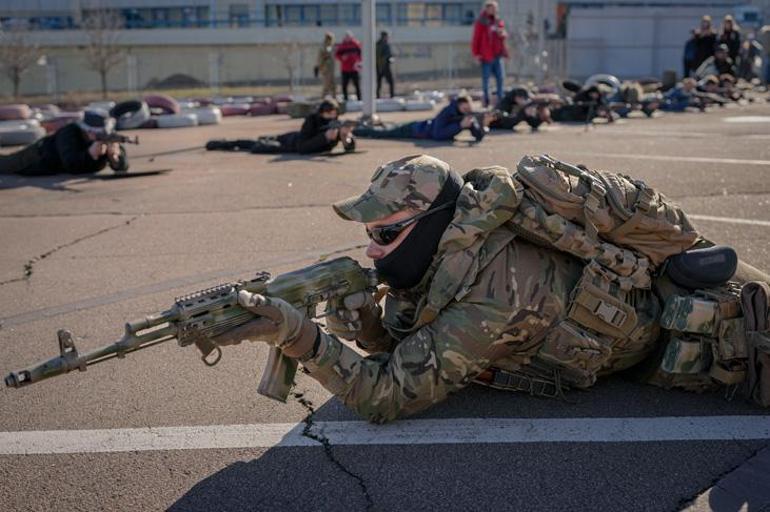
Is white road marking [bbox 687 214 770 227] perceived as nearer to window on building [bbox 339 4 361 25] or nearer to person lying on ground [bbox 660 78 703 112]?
person lying on ground [bbox 660 78 703 112]

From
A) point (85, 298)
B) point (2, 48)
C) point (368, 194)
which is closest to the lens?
point (368, 194)

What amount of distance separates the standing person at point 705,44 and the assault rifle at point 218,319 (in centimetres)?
2066

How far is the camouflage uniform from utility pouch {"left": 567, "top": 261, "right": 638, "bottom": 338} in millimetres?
71

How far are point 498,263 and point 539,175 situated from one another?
0.41 m

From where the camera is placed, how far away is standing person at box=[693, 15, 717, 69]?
21.6 meters

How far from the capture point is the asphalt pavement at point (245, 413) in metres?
3.03

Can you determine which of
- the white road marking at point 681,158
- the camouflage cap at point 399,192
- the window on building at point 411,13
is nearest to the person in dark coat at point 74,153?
the white road marking at point 681,158

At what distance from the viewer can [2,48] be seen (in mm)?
30016

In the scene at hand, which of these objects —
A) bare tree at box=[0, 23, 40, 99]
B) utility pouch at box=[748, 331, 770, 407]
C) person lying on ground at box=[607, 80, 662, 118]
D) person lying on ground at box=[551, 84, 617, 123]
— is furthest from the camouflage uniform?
bare tree at box=[0, 23, 40, 99]

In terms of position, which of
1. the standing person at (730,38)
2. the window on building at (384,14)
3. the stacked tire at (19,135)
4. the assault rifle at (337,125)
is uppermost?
the window on building at (384,14)

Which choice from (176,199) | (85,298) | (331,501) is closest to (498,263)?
(331,501)

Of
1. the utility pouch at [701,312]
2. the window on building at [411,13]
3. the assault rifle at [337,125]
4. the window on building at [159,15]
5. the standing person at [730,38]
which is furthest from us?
the window on building at [159,15]

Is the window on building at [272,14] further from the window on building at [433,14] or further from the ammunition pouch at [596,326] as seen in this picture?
the ammunition pouch at [596,326]

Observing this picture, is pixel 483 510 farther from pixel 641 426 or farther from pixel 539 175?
pixel 539 175
